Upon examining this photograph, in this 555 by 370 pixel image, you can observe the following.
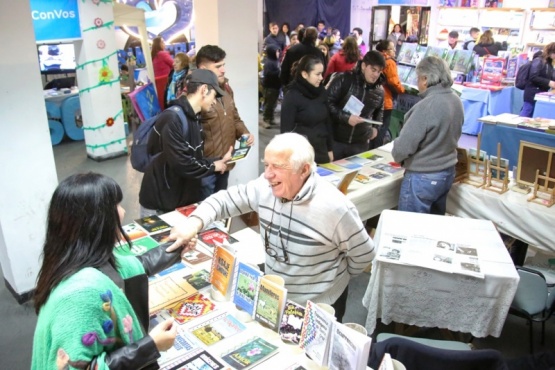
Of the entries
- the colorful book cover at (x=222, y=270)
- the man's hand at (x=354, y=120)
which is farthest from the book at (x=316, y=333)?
the man's hand at (x=354, y=120)

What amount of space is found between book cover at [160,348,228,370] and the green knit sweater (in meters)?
0.41

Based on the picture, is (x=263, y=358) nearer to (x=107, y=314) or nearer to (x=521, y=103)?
(x=107, y=314)

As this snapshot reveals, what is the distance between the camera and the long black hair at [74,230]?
4.30ft

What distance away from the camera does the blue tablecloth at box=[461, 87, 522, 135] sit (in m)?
7.28

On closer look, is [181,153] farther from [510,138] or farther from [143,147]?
[510,138]

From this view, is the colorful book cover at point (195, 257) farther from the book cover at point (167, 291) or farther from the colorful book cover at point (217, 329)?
the colorful book cover at point (217, 329)

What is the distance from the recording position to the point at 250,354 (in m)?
1.77

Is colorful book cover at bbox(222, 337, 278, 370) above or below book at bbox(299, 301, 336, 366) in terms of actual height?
below

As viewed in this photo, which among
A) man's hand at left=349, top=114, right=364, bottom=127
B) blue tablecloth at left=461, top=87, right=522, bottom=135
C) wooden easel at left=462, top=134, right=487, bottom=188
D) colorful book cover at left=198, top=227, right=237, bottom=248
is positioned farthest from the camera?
blue tablecloth at left=461, top=87, right=522, bottom=135

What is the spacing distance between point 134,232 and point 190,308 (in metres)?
0.79

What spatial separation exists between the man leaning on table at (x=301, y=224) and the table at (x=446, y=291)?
2.16 ft

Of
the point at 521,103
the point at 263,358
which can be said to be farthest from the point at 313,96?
the point at 521,103

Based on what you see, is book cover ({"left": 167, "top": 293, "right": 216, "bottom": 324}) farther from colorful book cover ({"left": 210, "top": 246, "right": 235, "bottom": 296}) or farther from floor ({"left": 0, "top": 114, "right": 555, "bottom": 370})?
floor ({"left": 0, "top": 114, "right": 555, "bottom": 370})

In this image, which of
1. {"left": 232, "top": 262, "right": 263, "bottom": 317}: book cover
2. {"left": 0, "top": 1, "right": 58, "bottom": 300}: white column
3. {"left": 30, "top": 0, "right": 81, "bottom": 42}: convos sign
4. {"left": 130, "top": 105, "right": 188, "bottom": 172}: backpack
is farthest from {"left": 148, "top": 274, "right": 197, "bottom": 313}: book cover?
{"left": 30, "top": 0, "right": 81, "bottom": 42}: convos sign
